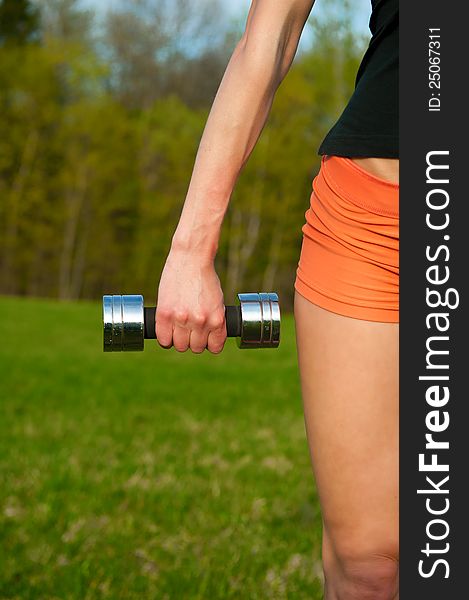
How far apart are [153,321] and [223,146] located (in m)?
0.36

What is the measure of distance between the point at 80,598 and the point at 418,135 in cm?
258

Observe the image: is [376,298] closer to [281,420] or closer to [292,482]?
[292,482]

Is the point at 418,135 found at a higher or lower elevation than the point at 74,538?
higher

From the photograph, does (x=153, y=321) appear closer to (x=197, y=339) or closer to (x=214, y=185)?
(x=197, y=339)

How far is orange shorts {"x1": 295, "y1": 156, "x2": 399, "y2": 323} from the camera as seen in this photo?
1.75 meters

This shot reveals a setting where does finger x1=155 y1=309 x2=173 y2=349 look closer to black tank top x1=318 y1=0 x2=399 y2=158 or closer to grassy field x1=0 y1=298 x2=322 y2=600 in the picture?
black tank top x1=318 y1=0 x2=399 y2=158

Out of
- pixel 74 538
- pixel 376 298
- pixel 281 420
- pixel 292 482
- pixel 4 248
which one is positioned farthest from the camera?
pixel 4 248

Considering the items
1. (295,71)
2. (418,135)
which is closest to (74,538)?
(418,135)

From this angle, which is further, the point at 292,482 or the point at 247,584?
the point at 292,482

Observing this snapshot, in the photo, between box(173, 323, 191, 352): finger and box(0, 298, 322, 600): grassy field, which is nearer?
box(173, 323, 191, 352): finger

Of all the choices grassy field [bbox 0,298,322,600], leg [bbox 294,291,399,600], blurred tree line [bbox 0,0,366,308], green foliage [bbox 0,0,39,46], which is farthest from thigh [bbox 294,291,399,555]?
green foliage [bbox 0,0,39,46]

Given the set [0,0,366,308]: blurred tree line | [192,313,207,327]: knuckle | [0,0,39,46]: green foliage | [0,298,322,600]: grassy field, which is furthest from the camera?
[0,0,39,46]: green foliage

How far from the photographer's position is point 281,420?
25.3 ft

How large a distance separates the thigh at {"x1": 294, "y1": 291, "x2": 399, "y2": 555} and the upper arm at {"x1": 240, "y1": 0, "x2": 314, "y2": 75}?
0.50 metres
